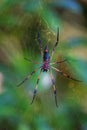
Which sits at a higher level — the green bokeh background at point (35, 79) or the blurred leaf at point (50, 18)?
the blurred leaf at point (50, 18)

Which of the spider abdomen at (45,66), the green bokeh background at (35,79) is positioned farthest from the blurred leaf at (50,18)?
the spider abdomen at (45,66)

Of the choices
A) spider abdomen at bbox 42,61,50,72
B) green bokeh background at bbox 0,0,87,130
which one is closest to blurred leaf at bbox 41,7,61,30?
green bokeh background at bbox 0,0,87,130

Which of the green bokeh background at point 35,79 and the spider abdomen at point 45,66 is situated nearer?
the spider abdomen at point 45,66

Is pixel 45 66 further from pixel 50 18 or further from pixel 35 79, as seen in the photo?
pixel 50 18

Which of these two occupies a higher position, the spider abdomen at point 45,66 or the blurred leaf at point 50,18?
the blurred leaf at point 50,18

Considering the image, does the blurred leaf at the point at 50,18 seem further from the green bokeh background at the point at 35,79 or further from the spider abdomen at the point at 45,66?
the spider abdomen at the point at 45,66

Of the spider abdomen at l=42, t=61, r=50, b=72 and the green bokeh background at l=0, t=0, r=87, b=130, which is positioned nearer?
the spider abdomen at l=42, t=61, r=50, b=72

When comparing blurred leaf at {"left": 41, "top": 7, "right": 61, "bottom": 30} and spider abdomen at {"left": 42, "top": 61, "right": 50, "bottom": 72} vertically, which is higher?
blurred leaf at {"left": 41, "top": 7, "right": 61, "bottom": 30}

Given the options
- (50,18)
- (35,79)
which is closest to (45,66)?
(35,79)

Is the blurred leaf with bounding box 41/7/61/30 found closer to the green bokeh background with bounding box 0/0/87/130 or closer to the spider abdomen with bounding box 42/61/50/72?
the green bokeh background with bounding box 0/0/87/130
